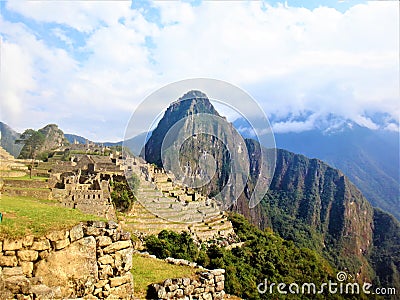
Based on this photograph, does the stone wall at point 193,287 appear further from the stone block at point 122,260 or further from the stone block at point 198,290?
the stone block at point 122,260

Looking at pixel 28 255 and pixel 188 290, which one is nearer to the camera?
pixel 28 255

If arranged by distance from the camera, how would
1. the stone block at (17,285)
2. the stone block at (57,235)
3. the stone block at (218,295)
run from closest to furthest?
1. the stone block at (17,285)
2. the stone block at (57,235)
3. the stone block at (218,295)

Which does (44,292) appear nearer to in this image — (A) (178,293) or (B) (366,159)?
(A) (178,293)

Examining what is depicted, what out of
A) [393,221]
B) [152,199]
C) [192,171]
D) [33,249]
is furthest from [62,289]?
[393,221]

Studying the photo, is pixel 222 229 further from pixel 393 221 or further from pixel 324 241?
pixel 393 221

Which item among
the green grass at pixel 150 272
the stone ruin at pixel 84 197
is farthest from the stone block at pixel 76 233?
the stone ruin at pixel 84 197

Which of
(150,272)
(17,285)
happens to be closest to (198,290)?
(150,272)
